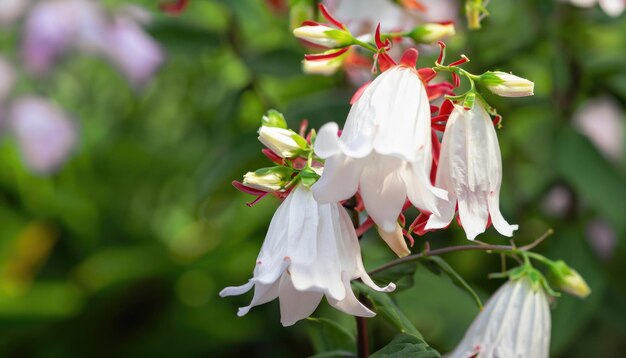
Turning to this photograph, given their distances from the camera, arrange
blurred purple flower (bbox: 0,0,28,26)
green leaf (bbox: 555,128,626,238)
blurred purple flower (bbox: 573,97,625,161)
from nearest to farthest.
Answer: green leaf (bbox: 555,128,626,238), blurred purple flower (bbox: 573,97,625,161), blurred purple flower (bbox: 0,0,28,26)

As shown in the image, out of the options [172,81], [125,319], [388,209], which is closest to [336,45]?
[388,209]

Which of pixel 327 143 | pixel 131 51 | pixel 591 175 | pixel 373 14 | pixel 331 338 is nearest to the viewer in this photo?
pixel 327 143

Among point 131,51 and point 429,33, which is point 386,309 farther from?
point 131,51

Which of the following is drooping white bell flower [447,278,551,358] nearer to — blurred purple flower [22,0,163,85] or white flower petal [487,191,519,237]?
white flower petal [487,191,519,237]

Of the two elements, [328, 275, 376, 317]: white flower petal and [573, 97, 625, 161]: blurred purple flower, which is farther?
[573, 97, 625, 161]: blurred purple flower

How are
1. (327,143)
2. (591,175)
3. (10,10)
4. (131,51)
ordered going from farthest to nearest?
(10,10)
(131,51)
(591,175)
(327,143)

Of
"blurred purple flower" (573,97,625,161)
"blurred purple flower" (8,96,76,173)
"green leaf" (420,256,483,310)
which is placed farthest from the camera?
"blurred purple flower" (8,96,76,173)

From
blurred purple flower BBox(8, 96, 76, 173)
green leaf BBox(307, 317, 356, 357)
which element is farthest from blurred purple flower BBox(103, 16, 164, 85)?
green leaf BBox(307, 317, 356, 357)

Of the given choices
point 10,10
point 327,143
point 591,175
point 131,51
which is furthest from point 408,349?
point 10,10
